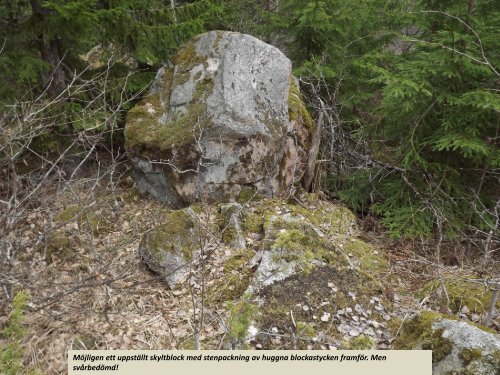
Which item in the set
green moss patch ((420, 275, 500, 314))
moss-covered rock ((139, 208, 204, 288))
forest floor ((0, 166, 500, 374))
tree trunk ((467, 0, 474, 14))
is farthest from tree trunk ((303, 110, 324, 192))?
green moss patch ((420, 275, 500, 314))

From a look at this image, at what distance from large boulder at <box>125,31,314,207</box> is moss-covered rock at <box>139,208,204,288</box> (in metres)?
0.90

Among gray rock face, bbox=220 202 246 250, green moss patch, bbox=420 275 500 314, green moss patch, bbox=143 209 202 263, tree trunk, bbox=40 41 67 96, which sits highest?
tree trunk, bbox=40 41 67 96

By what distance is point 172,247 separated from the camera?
16.1ft

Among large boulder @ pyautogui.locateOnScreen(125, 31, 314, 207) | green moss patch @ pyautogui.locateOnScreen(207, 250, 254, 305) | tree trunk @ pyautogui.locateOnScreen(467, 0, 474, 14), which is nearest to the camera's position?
green moss patch @ pyautogui.locateOnScreen(207, 250, 254, 305)

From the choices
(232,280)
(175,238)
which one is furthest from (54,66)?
(232,280)

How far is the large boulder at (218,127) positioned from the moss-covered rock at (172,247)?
90cm

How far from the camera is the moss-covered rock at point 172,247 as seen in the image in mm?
4793

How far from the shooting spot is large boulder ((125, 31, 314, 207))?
5.87 metres

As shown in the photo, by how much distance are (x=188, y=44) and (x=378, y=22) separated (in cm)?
416

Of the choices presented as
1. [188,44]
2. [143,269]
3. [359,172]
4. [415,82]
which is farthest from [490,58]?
[143,269]

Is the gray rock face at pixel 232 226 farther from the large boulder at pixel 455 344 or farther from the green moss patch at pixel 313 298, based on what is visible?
the large boulder at pixel 455 344

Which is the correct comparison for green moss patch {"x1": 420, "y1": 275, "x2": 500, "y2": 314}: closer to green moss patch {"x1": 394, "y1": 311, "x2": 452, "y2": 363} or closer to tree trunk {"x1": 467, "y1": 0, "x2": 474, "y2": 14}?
green moss patch {"x1": 394, "y1": 311, "x2": 452, "y2": 363}

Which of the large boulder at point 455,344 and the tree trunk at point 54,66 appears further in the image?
the tree trunk at point 54,66

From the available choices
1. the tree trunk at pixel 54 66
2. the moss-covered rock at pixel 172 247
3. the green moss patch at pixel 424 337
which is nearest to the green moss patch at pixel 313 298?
the green moss patch at pixel 424 337
